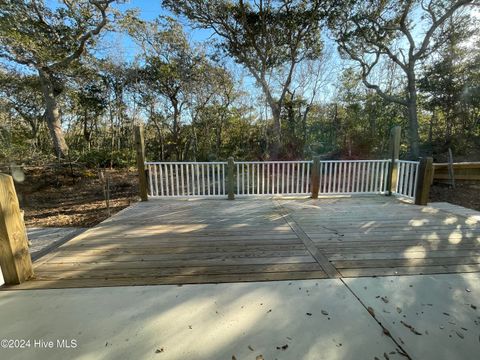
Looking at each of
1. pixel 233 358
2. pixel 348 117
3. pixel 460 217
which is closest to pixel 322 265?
pixel 233 358

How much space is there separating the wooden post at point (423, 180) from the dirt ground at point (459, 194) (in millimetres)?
2507

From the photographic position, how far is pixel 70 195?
6.38m

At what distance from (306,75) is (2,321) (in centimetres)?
1056

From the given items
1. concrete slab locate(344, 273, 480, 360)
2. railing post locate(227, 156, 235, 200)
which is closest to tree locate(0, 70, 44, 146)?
railing post locate(227, 156, 235, 200)

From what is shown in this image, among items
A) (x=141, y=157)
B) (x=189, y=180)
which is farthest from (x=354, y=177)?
(x=141, y=157)

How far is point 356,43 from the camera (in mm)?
8383

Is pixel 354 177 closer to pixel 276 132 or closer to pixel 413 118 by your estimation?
pixel 276 132

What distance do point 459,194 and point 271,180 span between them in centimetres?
493

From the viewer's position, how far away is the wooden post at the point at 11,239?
4.79ft

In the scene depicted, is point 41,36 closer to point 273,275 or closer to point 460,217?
point 273,275

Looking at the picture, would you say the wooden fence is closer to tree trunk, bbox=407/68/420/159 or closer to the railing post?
tree trunk, bbox=407/68/420/159

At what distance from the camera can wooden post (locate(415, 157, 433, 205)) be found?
11.2 feet

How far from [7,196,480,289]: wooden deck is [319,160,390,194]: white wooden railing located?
0.97 metres

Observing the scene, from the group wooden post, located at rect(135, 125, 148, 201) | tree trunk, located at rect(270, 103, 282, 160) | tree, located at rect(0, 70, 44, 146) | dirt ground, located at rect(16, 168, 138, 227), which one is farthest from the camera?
tree trunk, located at rect(270, 103, 282, 160)
